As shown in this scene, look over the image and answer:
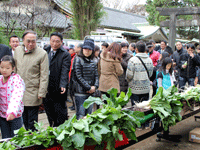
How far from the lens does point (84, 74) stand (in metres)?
4.18

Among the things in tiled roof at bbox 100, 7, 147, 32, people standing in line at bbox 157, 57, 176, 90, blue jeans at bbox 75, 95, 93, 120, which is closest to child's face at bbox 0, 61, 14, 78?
blue jeans at bbox 75, 95, 93, 120

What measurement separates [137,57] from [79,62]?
4.05ft

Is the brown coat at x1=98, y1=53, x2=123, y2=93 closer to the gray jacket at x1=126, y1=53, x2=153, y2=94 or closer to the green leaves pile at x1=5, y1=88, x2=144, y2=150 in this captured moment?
the gray jacket at x1=126, y1=53, x2=153, y2=94

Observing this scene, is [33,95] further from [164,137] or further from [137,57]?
[164,137]

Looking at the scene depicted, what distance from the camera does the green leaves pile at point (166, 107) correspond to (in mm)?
2930

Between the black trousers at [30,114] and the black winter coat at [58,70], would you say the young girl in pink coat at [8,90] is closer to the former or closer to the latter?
the black trousers at [30,114]

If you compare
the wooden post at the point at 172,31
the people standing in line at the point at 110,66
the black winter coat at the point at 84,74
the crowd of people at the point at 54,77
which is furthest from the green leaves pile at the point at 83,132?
the wooden post at the point at 172,31

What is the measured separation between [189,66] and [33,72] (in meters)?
4.91

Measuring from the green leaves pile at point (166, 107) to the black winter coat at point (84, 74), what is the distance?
145cm

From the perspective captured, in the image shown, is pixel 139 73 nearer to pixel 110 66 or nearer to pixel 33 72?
pixel 110 66

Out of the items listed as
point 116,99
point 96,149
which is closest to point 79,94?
point 116,99

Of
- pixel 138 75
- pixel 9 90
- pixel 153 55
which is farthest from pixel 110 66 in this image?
pixel 153 55

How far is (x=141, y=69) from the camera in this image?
4.48 m

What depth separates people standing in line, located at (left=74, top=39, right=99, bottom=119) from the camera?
4.09 meters
